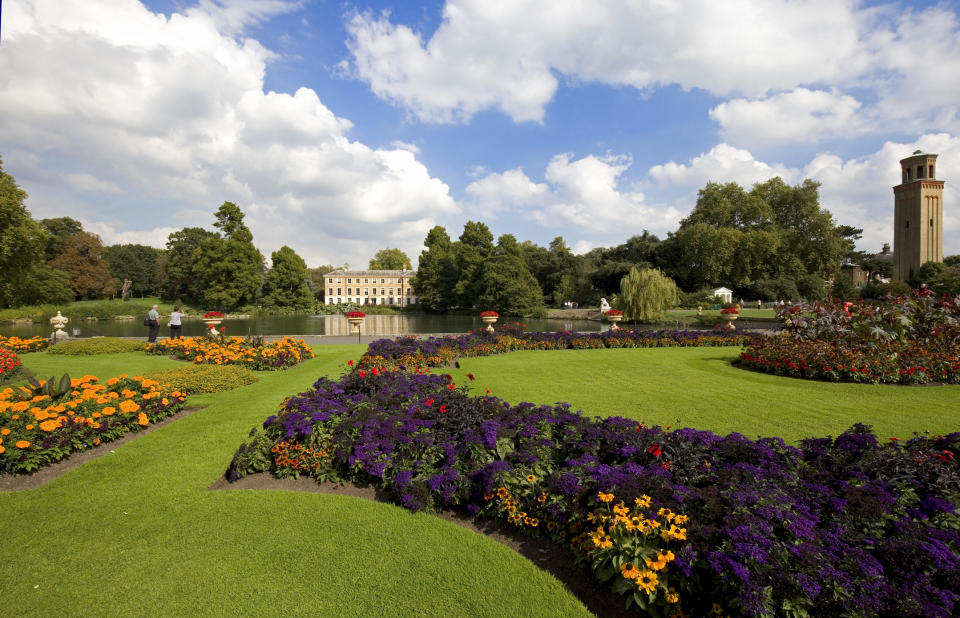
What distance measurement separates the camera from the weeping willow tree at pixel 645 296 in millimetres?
32750

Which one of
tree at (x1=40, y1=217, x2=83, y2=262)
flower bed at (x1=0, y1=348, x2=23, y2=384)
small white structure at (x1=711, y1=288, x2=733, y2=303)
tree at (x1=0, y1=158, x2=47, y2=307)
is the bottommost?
flower bed at (x1=0, y1=348, x2=23, y2=384)

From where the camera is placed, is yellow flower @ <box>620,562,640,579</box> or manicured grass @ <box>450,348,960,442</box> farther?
manicured grass @ <box>450,348,960,442</box>

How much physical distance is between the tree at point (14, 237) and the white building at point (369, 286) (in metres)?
59.4

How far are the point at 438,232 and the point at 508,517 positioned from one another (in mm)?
56569

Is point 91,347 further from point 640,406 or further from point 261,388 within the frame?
point 640,406

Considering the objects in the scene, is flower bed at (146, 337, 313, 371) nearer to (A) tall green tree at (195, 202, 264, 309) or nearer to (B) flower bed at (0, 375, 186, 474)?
(B) flower bed at (0, 375, 186, 474)

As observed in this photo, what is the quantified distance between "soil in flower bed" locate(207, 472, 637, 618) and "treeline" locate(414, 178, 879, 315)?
130ft

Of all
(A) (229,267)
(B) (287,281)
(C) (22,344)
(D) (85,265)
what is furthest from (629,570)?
(D) (85,265)

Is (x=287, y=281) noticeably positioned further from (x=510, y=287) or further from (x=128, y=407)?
(x=128, y=407)

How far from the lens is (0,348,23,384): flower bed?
26.5 ft

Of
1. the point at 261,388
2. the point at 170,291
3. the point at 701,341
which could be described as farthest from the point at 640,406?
the point at 170,291

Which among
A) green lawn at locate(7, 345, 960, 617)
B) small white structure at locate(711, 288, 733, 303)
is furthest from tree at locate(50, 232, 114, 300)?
small white structure at locate(711, 288, 733, 303)

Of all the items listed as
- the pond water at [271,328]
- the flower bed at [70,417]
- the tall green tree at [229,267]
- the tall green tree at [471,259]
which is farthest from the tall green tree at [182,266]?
the flower bed at [70,417]

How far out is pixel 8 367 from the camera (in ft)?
27.6
